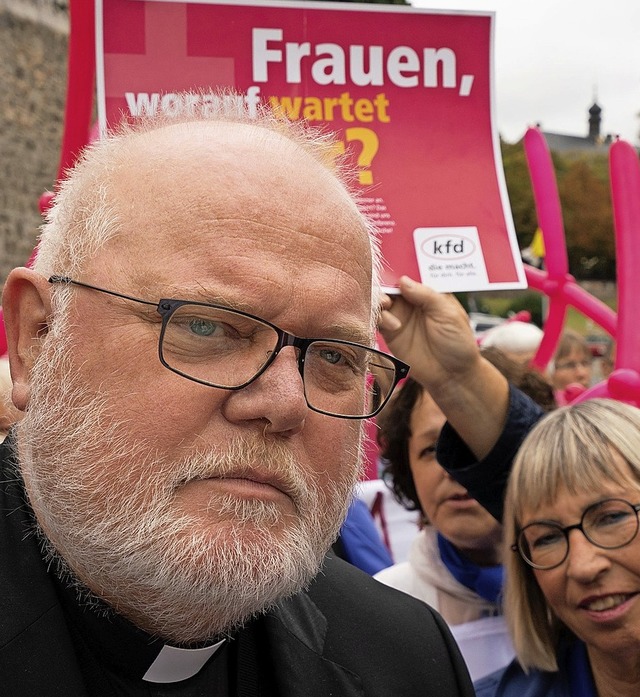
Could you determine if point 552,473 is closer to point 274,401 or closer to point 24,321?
point 274,401

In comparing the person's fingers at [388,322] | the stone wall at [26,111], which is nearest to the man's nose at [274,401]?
the person's fingers at [388,322]

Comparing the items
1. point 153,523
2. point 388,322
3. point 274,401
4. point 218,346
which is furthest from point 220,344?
point 388,322

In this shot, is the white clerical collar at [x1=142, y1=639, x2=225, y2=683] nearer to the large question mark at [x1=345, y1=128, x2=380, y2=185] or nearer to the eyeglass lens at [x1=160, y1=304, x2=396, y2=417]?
the eyeglass lens at [x1=160, y1=304, x2=396, y2=417]

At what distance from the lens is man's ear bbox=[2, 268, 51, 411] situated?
1604mm

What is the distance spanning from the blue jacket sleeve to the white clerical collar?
107 cm

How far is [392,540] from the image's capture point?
394 centimetres

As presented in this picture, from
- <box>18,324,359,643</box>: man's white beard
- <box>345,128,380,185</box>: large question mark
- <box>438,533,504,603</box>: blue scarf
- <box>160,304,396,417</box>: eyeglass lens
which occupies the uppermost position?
<box>345,128,380,185</box>: large question mark

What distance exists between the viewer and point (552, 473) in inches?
95.0

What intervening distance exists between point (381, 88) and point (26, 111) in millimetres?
16117

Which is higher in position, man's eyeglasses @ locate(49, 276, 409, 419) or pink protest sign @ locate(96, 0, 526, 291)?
pink protest sign @ locate(96, 0, 526, 291)

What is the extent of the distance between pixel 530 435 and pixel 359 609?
0.84 meters

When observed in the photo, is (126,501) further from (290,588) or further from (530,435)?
(530,435)

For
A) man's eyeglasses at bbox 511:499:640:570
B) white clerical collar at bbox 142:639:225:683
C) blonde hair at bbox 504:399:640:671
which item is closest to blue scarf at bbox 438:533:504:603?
blonde hair at bbox 504:399:640:671

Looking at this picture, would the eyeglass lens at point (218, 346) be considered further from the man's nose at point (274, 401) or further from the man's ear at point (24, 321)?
the man's ear at point (24, 321)
